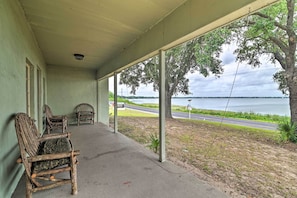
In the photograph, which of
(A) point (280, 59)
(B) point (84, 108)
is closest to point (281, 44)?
(A) point (280, 59)

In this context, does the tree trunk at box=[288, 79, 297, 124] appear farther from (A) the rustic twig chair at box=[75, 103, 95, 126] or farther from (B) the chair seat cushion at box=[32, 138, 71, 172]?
(A) the rustic twig chair at box=[75, 103, 95, 126]

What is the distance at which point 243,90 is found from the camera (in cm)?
407

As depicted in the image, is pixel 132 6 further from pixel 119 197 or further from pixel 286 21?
pixel 286 21

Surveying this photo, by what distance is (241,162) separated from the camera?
3.39m

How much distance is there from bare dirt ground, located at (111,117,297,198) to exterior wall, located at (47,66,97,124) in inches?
172

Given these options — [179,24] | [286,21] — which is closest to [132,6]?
[179,24]

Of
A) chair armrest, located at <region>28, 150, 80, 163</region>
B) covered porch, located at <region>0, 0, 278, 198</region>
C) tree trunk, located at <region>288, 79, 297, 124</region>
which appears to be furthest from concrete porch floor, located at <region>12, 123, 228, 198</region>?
tree trunk, located at <region>288, 79, 297, 124</region>

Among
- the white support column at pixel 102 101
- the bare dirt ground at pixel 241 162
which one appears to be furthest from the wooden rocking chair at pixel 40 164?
the white support column at pixel 102 101

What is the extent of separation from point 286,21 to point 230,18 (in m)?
3.15

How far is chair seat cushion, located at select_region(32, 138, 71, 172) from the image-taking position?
6.08 ft

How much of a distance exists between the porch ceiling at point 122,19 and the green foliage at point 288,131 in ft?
13.0

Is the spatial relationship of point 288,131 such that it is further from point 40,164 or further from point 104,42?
point 40,164

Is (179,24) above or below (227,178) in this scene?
above

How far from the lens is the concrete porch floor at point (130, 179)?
1.99 metres
